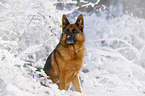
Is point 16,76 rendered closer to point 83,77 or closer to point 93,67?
point 83,77

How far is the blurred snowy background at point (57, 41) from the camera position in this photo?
2795 millimetres

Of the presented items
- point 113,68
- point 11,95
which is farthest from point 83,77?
point 11,95

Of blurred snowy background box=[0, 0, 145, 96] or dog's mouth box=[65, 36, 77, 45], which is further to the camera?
dog's mouth box=[65, 36, 77, 45]

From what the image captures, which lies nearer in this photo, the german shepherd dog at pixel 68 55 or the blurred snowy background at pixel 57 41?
the blurred snowy background at pixel 57 41

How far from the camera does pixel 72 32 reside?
3727 mm

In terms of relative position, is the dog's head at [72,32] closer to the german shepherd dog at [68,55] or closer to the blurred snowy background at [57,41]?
the german shepherd dog at [68,55]

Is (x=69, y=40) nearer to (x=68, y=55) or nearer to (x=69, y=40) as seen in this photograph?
(x=69, y=40)

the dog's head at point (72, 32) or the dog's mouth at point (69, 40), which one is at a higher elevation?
the dog's head at point (72, 32)

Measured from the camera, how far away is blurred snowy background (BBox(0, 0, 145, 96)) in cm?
279

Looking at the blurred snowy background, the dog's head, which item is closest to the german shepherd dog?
the dog's head

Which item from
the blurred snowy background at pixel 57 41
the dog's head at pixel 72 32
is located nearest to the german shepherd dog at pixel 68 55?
the dog's head at pixel 72 32

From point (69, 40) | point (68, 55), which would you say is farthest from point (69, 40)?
point (68, 55)

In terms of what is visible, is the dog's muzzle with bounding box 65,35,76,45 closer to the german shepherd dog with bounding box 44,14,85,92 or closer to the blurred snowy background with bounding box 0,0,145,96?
the german shepherd dog with bounding box 44,14,85,92

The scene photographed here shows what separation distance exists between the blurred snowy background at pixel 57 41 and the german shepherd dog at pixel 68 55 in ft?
0.81
